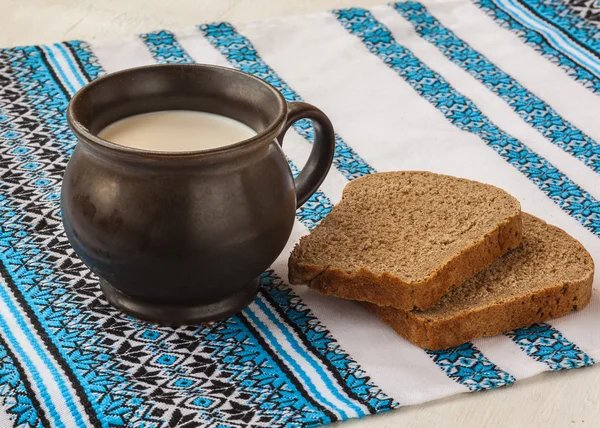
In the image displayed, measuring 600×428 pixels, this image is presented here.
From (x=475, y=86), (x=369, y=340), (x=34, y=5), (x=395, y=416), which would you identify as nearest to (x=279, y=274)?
(x=369, y=340)

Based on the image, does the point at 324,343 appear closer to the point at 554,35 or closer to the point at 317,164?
the point at 317,164

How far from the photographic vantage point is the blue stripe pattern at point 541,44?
199cm

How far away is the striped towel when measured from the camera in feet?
3.73

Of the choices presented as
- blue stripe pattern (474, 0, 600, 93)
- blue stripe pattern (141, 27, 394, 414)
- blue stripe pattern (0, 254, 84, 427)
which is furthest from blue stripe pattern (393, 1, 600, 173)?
blue stripe pattern (0, 254, 84, 427)

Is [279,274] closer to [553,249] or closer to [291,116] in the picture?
[291,116]

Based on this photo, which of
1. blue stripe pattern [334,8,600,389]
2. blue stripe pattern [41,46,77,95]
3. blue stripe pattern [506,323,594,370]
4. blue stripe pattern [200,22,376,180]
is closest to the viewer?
blue stripe pattern [506,323,594,370]

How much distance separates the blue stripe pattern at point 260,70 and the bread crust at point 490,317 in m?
0.43

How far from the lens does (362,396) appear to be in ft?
3.73

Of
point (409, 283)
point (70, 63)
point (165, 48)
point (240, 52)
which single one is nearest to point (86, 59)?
point (70, 63)

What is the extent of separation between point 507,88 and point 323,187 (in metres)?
0.55

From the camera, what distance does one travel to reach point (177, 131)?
1.25 meters

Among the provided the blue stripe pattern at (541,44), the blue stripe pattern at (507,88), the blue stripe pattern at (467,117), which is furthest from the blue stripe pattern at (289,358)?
the blue stripe pattern at (541,44)

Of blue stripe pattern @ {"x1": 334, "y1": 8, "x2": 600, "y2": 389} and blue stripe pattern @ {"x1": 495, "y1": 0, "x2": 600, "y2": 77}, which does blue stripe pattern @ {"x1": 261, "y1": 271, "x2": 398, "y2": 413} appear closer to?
blue stripe pattern @ {"x1": 334, "y1": 8, "x2": 600, "y2": 389}

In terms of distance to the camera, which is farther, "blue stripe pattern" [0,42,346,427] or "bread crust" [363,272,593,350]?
"bread crust" [363,272,593,350]
